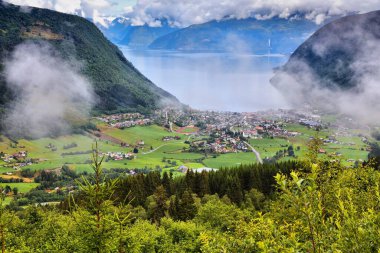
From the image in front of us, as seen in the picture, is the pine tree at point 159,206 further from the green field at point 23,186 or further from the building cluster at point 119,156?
the building cluster at point 119,156

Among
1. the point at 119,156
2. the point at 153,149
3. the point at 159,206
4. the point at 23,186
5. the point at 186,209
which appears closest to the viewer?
the point at 186,209

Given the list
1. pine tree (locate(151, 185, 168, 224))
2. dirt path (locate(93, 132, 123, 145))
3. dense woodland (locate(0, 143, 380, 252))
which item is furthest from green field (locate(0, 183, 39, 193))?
dirt path (locate(93, 132, 123, 145))

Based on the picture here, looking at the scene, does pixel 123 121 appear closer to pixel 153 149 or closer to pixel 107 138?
pixel 107 138

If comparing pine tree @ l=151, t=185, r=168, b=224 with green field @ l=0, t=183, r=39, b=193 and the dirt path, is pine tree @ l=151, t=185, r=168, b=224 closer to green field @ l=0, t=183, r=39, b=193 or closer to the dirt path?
green field @ l=0, t=183, r=39, b=193

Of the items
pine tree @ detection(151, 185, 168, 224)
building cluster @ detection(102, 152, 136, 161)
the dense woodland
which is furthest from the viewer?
building cluster @ detection(102, 152, 136, 161)

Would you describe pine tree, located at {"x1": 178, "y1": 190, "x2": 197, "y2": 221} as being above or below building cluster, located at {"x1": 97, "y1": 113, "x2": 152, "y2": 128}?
below

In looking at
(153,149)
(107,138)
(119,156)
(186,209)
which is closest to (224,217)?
(186,209)

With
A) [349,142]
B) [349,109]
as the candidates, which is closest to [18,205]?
[349,142]

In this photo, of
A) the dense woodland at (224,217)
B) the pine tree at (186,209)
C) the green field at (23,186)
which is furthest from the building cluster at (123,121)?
the pine tree at (186,209)
